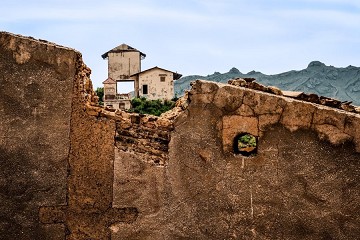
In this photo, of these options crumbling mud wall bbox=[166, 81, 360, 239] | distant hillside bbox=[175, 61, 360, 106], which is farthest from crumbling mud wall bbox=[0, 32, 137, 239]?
distant hillside bbox=[175, 61, 360, 106]

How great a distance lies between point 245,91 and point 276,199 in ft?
3.35

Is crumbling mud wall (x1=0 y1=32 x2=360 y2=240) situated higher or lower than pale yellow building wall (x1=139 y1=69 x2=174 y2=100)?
lower

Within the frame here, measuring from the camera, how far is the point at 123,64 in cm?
5159

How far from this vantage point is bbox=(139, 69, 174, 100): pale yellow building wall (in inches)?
1812

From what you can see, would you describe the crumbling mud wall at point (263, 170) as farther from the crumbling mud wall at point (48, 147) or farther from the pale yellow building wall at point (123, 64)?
the pale yellow building wall at point (123, 64)

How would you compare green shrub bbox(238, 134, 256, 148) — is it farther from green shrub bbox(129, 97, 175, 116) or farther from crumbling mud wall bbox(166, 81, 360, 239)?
green shrub bbox(129, 97, 175, 116)

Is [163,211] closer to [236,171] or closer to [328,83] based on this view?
[236,171]

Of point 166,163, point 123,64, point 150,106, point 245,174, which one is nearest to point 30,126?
point 166,163

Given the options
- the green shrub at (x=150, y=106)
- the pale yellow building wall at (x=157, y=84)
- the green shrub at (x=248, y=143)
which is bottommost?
the green shrub at (x=150, y=106)

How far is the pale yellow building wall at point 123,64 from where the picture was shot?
169 ft

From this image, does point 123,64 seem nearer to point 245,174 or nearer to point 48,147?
point 48,147

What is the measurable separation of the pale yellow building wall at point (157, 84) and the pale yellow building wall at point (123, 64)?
4.68 m

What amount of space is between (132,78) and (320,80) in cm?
2805

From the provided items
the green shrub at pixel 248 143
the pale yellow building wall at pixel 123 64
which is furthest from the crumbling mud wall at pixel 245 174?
the pale yellow building wall at pixel 123 64
